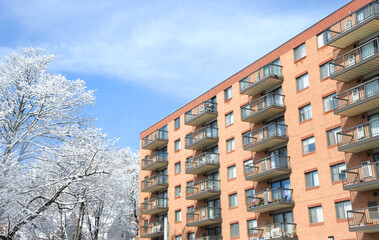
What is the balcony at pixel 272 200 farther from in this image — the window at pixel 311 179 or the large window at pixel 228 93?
the large window at pixel 228 93

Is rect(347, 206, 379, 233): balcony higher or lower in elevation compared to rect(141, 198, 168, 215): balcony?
lower

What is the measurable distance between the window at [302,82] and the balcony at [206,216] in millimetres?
14410

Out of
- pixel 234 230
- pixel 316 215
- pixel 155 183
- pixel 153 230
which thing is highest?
pixel 155 183

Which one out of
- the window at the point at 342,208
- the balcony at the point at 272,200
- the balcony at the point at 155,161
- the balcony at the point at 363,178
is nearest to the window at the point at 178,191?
the balcony at the point at 155,161

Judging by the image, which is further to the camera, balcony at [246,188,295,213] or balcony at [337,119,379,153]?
balcony at [246,188,295,213]

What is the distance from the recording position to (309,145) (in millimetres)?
33375

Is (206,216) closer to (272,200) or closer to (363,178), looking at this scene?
(272,200)

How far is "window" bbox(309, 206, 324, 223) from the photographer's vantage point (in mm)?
31197

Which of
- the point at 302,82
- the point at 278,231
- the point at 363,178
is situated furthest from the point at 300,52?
the point at 278,231

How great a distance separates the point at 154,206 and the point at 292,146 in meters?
23.1

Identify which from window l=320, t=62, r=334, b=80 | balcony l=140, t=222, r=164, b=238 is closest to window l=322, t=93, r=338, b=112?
window l=320, t=62, r=334, b=80

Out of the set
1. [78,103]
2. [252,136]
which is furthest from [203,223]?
[78,103]

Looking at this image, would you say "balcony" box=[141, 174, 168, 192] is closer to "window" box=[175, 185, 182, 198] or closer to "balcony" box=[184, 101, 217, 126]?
"window" box=[175, 185, 182, 198]

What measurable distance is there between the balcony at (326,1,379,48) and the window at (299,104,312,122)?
5.40 meters
